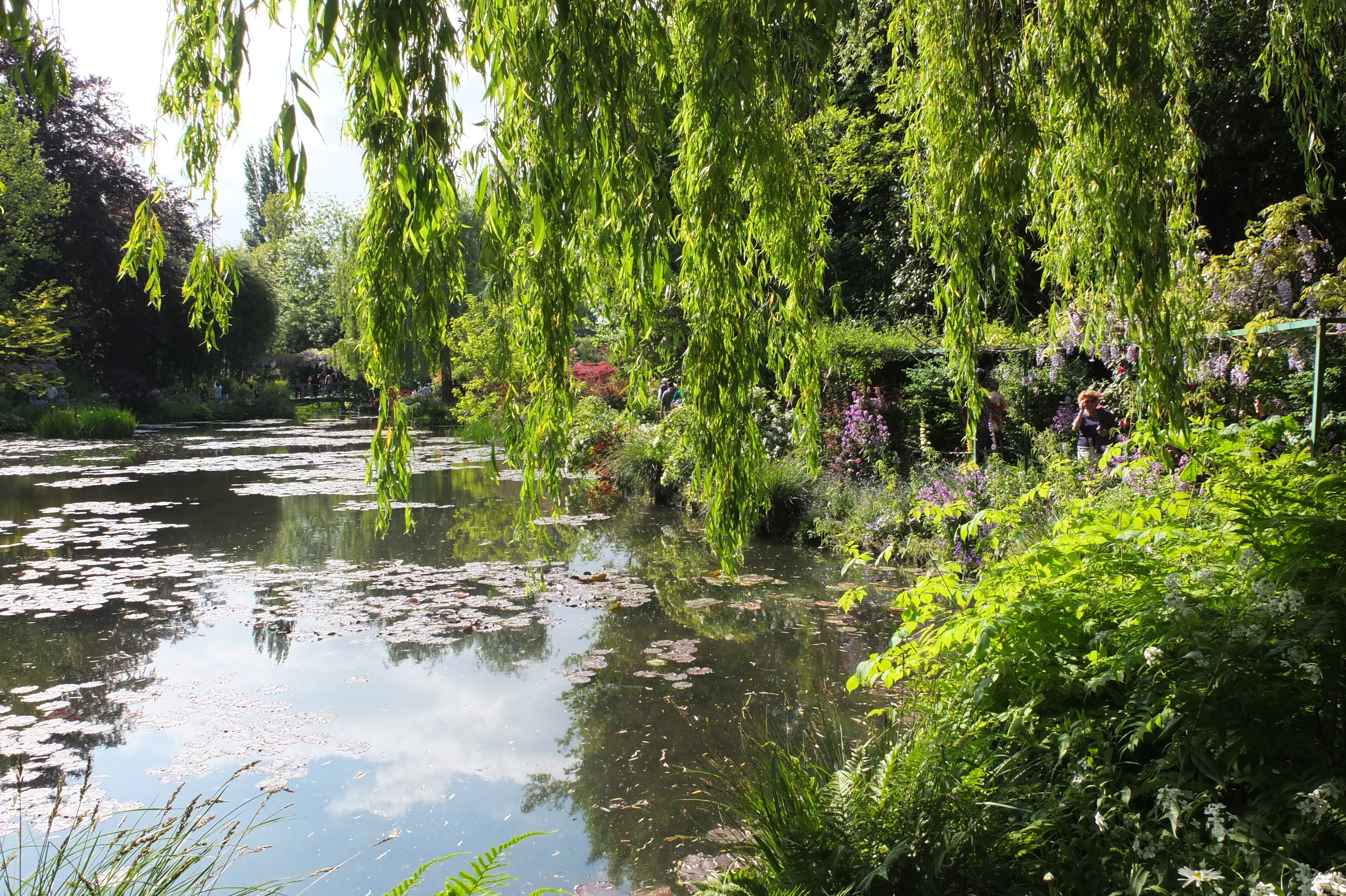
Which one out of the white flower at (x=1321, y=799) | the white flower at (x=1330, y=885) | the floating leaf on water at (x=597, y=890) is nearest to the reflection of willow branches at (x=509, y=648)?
the floating leaf on water at (x=597, y=890)

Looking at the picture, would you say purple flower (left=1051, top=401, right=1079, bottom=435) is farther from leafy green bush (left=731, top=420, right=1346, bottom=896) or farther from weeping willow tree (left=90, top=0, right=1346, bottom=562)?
leafy green bush (left=731, top=420, right=1346, bottom=896)

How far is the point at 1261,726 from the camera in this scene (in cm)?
208

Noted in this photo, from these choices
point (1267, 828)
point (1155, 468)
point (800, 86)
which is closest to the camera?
point (1267, 828)

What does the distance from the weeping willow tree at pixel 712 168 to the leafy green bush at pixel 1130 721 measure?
2.11 feet

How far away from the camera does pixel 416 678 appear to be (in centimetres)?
514

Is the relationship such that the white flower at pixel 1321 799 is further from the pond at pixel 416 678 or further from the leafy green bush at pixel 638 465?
the leafy green bush at pixel 638 465

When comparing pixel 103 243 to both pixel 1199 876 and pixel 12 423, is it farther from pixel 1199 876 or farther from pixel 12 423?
pixel 1199 876

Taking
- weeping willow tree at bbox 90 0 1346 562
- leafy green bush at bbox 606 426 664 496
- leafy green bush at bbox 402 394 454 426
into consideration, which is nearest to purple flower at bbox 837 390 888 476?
leafy green bush at bbox 606 426 664 496

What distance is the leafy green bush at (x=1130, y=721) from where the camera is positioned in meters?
1.96

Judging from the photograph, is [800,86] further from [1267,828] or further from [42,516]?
[42,516]

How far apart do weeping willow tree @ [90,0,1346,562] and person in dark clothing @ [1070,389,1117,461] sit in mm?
4236

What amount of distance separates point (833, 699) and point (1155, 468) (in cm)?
290

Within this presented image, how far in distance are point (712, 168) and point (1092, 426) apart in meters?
6.47

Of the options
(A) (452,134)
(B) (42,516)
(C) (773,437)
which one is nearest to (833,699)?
(A) (452,134)
